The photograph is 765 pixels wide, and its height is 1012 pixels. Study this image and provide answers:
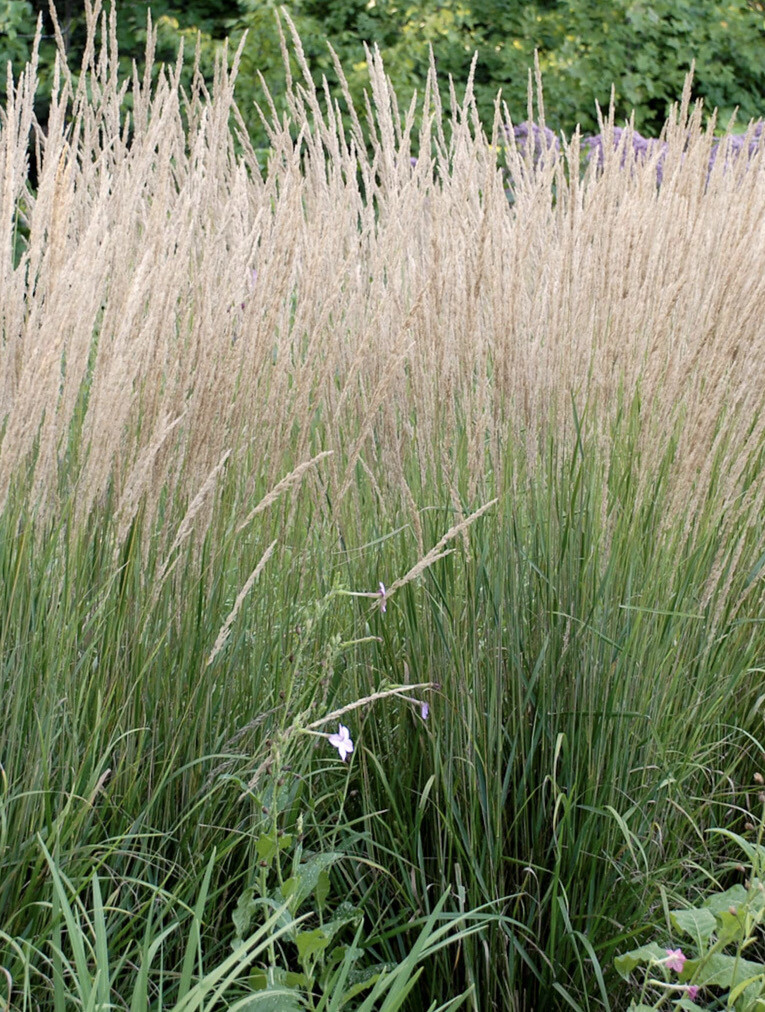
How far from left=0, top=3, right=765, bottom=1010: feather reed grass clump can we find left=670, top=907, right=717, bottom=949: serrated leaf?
0.06m

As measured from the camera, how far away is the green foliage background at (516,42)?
29.4 feet

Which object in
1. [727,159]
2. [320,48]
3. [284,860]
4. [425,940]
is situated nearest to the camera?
[425,940]

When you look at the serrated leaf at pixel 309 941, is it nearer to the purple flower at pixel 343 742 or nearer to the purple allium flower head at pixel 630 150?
the purple flower at pixel 343 742

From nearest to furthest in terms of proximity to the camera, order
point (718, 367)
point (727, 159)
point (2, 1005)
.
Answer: point (2, 1005), point (718, 367), point (727, 159)

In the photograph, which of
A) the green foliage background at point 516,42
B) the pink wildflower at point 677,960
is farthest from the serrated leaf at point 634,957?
the green foliage background at point 516,42

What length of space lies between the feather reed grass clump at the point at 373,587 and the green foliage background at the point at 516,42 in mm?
7050

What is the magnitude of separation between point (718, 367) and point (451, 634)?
2.13 feet

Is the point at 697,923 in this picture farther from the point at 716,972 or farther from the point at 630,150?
the point at 630,150

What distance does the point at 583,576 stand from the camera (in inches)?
76.5

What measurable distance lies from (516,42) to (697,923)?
8.95 metres

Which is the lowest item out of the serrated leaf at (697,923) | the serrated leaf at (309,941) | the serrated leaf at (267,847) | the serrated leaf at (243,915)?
the serrated leaf at (697,923)

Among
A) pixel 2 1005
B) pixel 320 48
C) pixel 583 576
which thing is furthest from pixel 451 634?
pixel 320 48

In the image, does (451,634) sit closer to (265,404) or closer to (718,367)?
(265,404)

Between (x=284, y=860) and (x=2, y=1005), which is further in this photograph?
(x=284, y=860)
